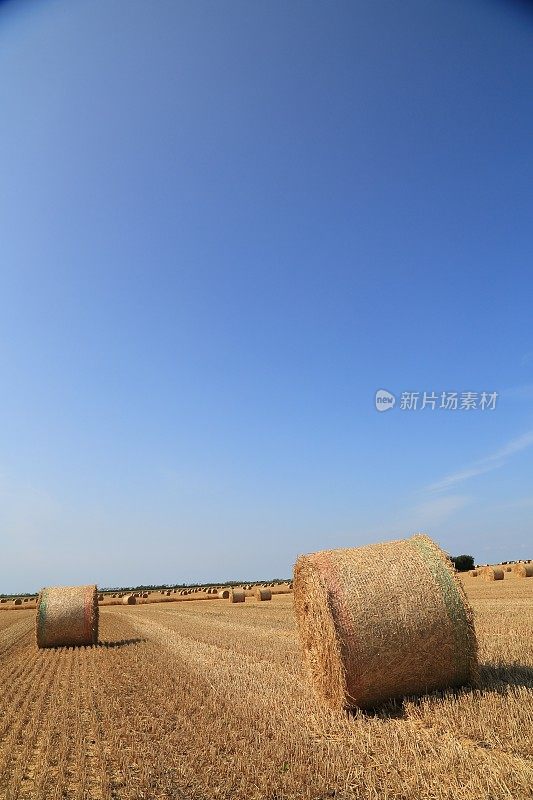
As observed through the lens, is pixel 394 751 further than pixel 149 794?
Yes

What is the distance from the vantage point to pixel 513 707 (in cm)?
573

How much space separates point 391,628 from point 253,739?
7.00 feet

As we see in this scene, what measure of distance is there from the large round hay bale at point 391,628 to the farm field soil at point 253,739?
0.85 feet

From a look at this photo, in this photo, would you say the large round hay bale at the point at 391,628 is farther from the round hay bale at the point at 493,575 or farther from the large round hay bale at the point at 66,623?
the round hay bale at the point at 493,575

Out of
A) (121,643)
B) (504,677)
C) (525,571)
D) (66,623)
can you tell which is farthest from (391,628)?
(525,571)

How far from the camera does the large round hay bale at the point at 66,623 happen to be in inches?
645

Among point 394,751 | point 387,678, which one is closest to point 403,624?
point 387,678

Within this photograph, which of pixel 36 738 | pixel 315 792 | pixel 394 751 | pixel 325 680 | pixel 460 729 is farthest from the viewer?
pixel 325 680

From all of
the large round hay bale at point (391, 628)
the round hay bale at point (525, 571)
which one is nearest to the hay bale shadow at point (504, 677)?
the large round hay bale at point (391, 628)

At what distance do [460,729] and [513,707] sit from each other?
2.53ft

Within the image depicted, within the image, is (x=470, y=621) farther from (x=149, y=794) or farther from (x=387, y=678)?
(x=149, y=794)

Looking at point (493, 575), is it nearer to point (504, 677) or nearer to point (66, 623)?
point (66, 623)

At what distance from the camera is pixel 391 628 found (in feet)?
22.0

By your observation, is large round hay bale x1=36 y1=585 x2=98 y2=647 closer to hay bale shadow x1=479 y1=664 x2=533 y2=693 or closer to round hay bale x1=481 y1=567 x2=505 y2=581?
hay bale shadow x1=479 y1=664 x2=533 y2=693
